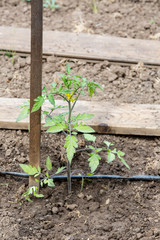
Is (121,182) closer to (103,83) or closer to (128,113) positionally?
(128,113)

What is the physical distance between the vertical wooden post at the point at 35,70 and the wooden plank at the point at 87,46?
157 centimetres

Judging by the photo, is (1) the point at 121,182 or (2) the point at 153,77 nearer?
(1) the point at 121,182

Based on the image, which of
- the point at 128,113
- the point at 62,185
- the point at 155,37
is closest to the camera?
the point at 62,185

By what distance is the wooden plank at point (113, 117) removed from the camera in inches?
108

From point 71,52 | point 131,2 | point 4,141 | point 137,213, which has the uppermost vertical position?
point 131,2

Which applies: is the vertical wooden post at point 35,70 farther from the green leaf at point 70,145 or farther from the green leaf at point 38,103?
the green leaf at point 70,145

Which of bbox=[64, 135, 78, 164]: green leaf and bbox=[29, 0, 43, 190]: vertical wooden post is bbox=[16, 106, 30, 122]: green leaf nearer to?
bbox=[29, 0, 43, 190]: vertical wooden post

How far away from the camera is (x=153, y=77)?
11.3 ft

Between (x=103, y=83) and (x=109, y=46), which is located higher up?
(x=109, y=46)

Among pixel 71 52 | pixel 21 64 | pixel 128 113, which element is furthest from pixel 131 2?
pixel 128 113

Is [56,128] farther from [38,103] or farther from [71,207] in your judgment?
[71,207]

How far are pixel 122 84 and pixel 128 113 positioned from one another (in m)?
0.54

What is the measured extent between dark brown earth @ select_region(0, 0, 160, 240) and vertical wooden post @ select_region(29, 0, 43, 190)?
12.3 inches

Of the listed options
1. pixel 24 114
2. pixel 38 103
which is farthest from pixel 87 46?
pixel 38 103
